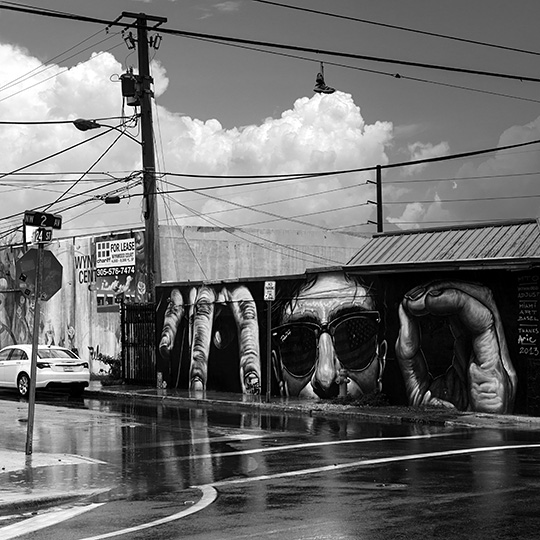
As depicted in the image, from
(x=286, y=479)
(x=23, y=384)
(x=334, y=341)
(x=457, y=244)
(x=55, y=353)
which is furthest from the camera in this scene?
(x=55, y=353)

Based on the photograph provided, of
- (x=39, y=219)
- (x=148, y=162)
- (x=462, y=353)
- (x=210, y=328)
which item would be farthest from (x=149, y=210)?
(x=39, y=219)

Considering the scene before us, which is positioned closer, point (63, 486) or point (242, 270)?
point (63, 486)

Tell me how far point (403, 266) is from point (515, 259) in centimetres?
284

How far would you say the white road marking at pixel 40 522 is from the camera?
8.92 metres

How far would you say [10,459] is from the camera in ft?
44.7

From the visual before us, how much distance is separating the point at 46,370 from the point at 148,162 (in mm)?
6678

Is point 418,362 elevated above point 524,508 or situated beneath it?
elevated above

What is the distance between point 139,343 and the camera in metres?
29.8

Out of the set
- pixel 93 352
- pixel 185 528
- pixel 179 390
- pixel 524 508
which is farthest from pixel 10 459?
pixel 93 352

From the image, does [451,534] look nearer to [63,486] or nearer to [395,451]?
[63,486]

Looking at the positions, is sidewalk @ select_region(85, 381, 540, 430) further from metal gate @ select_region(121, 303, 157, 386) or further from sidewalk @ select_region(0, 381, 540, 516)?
metal gate @ select_region(121, 303, 157, 386)

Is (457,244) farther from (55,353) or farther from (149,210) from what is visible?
(55,353)

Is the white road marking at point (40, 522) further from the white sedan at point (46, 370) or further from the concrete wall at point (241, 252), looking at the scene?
the concrete wall at point (241, 252)

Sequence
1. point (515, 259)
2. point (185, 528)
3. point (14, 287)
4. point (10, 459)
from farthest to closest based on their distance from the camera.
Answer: point (14, 287)
point (515, 259)
point (10, 459)
point (185, 528)
